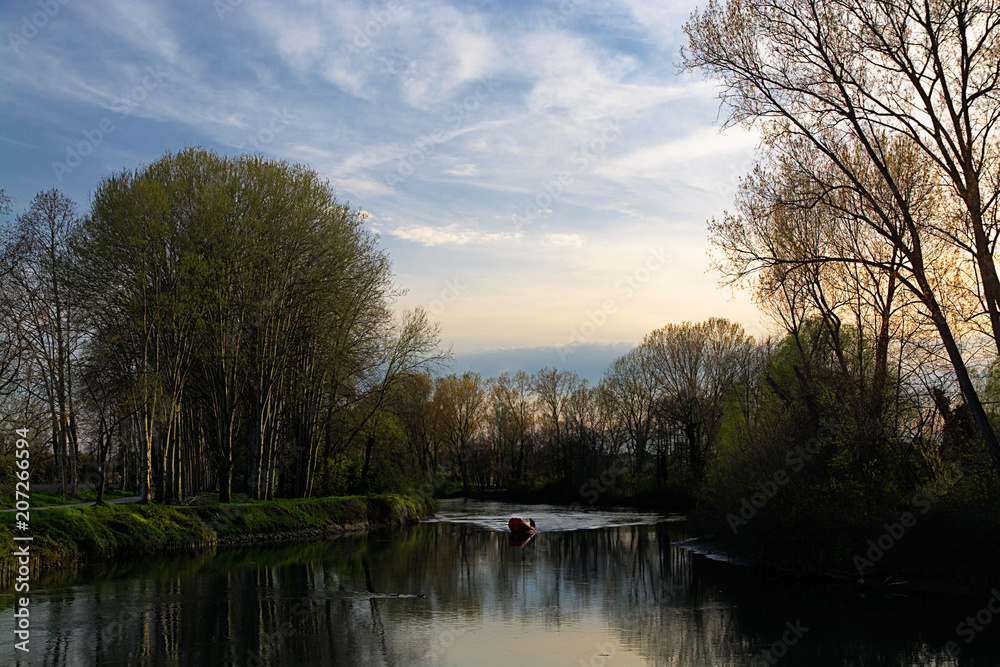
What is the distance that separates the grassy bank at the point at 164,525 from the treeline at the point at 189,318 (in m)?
1.54

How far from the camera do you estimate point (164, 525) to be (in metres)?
24.3

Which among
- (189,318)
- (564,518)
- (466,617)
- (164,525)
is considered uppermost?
(189,318)

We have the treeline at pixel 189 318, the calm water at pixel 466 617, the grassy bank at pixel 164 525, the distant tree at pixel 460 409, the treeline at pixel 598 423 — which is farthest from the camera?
the distant tree at pixel 460 409

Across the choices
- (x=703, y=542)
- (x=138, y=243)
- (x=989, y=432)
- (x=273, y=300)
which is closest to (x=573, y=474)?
(x=703, y=542)

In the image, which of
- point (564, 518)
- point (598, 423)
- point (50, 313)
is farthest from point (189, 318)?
point (598, 423)

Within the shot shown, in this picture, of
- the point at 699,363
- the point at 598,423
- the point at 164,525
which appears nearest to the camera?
the point at 164,525

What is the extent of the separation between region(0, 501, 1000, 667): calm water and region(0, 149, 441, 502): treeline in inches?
270

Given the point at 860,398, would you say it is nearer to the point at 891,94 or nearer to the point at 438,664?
the point at 891,94

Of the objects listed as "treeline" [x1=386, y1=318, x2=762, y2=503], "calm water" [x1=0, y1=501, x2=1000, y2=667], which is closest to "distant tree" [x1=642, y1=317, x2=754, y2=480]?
"treeline" [x1=386, y1=318, x2=762, y2=503]

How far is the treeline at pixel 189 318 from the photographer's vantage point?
25.1 metres

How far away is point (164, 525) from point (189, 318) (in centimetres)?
715

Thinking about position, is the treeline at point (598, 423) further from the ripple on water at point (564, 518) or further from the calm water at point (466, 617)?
the calm water at point (466, 617)

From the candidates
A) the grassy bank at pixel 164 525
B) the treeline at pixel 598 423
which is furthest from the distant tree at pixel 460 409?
the grassy bank at pixel 164 525

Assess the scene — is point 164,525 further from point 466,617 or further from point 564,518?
point 564,518
